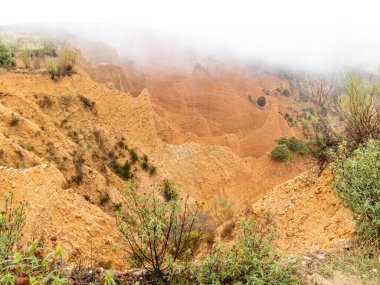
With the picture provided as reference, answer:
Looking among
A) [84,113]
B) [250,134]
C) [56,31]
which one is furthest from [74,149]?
[56,31]

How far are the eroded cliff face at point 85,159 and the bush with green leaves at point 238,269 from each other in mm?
2214

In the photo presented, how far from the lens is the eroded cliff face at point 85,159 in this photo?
11617 millimetres

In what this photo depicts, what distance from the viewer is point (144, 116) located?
2438cm

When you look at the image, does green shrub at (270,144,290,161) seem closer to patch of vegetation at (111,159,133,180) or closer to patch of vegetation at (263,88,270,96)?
patch of vegetation at (111,159,133,180)

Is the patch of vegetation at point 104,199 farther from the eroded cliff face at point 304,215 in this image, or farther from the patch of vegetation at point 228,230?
the patch of vegetation at point 228,230

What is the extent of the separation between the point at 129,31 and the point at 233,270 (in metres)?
51.8

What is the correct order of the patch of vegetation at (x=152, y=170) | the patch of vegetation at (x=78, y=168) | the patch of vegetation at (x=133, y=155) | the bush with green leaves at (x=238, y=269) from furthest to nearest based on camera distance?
the patch of vegetation at (x=152, y=170), the patch of vegetation at (x=133, y=155), the patch of vegetation at (x=78, y=168), the bush with green leaves at (x=238, y=269)

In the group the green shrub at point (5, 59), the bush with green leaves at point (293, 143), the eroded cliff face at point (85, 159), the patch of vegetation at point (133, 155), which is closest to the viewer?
the eroded cliff face at point (85, 159)

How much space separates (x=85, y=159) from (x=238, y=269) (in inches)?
578

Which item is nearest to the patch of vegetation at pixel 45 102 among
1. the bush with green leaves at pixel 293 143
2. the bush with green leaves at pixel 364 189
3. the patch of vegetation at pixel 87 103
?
the patch of vegetation at pixel 87 103

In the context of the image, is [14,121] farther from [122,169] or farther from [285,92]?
[285,92]

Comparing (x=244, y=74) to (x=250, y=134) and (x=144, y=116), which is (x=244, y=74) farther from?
(x=144, y=116)

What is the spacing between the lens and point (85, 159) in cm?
1780

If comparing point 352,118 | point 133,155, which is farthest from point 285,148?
point 352,118
